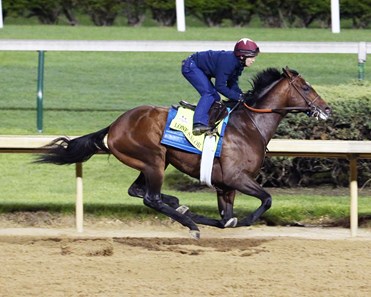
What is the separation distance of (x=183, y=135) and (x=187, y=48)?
393 centimetres

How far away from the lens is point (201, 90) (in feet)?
27.4

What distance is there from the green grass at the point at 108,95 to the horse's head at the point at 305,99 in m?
1.54

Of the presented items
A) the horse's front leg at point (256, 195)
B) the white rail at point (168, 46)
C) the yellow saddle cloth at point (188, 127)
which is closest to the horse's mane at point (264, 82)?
the yellow saddle cloth at point (188, 127)

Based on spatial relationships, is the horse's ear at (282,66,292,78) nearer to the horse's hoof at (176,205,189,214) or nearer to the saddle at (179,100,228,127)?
the saddle at (179,100,228,127)

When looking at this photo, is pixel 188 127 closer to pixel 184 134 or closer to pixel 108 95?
pixel 184 134

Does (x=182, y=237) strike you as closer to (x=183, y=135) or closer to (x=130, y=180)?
(x=183, y=135)

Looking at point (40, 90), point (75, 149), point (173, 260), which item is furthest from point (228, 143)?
point (40, 90)

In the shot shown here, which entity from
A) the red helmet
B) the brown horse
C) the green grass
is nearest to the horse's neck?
the brown horse

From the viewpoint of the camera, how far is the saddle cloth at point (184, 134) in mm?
8250

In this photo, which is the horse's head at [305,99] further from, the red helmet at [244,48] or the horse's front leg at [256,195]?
the horse's front leg at [256,195]

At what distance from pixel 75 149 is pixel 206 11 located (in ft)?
34.2

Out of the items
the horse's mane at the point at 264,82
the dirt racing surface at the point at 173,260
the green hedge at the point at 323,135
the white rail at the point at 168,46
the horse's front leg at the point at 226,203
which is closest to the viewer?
the dirt racing surface at the point at 173,260

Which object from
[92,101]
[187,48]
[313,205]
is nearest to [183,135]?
[313,205]

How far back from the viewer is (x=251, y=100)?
28.0ft
